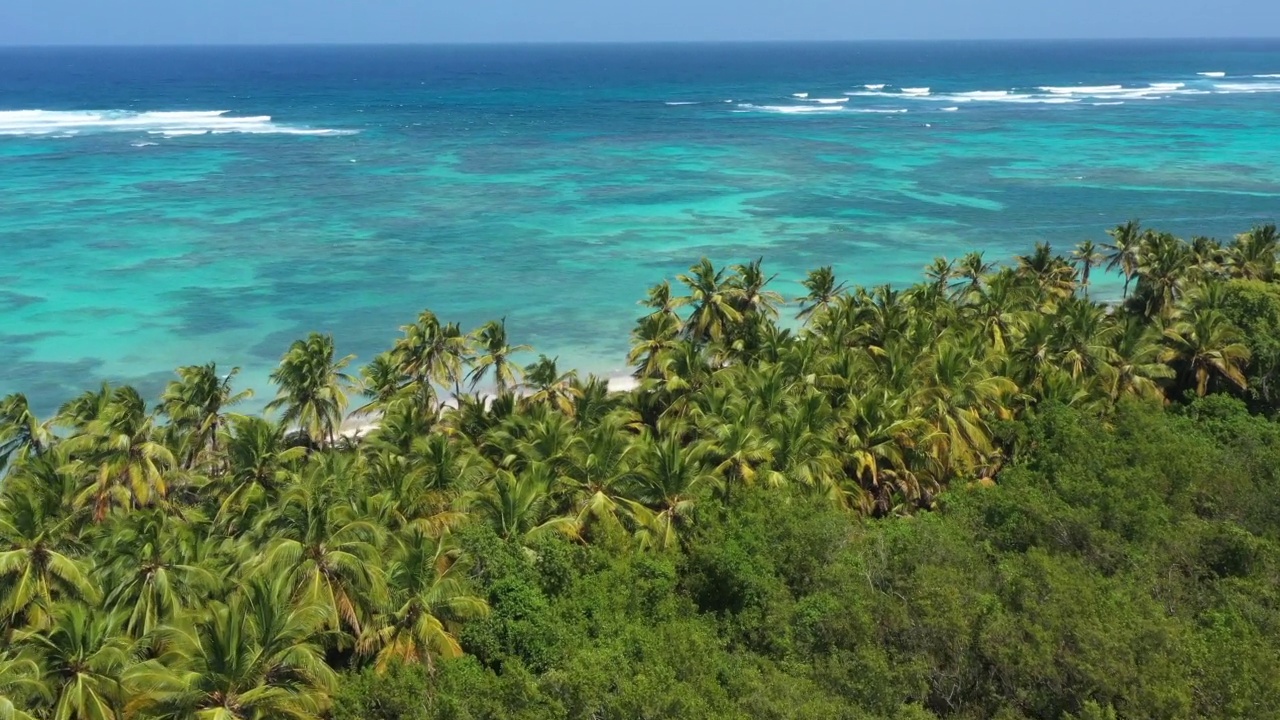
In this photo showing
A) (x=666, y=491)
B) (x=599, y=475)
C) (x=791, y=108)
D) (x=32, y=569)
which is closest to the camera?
(x=32, y=569)

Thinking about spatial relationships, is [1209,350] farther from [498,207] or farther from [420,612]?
[498,207]

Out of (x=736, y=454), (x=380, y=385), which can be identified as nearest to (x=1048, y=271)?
(x=736, y=454)

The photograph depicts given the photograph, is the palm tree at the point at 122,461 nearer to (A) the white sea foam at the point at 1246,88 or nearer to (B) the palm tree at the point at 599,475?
(B) the palm tree at the point at 599,475

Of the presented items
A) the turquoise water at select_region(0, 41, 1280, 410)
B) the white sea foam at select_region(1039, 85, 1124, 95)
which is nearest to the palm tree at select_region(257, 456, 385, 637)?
the turquoise water at select_region(0, 41, 1280, 410)

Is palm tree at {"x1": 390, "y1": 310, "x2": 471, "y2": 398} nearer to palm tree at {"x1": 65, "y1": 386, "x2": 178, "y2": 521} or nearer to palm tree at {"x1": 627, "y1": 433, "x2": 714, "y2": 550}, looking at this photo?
palm tree at {"x1": 65, "y1": 386, "x2": 178, "y2": 521}

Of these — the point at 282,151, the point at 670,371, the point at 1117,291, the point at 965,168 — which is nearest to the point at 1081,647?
the point at 670,371
